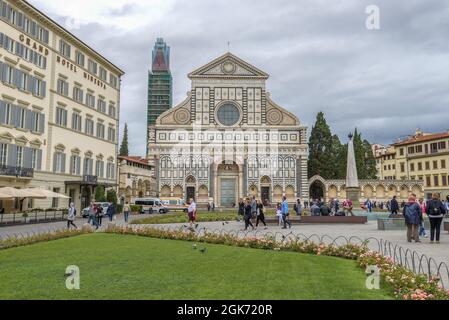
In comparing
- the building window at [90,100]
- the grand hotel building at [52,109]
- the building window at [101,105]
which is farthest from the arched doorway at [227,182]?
the building window at [90,100]

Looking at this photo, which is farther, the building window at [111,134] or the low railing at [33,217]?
the building window at [111,134]

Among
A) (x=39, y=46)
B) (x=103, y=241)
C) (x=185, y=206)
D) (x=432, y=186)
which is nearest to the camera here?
(x=103, y=241)

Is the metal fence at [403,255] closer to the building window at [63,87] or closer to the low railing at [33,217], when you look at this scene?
the low railing at [33,217]

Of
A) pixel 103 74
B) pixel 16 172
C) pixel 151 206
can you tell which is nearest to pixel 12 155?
pixel 16 172

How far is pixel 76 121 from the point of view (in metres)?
41.5

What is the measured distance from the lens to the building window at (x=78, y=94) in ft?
135

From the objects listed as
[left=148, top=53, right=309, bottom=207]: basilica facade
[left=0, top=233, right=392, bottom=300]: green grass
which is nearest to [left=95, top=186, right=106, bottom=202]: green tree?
[left=148, top=53, right=309, bottom=207]: basilica facade

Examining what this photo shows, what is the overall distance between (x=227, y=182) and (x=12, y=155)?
37.9 m

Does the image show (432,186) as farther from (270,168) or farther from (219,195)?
(219,195)

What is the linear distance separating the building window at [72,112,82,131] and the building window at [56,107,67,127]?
138cm

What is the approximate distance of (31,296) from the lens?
7270mm

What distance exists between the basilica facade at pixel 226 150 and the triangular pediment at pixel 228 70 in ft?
3.00
